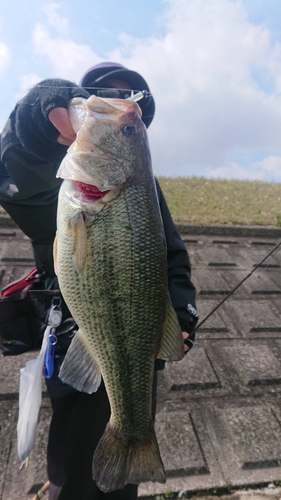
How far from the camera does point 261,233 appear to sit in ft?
24.2

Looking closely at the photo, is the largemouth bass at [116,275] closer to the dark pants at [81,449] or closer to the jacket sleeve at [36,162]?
the jacket sleeve at [36,162]

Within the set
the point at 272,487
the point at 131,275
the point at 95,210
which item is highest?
the point at 95,210

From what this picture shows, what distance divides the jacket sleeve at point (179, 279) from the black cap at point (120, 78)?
568 millimetres

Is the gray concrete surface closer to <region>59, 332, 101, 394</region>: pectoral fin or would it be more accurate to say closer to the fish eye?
<region>59, 332, 101, 394</region>: pectoral fin

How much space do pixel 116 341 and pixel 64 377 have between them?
294 millimetres

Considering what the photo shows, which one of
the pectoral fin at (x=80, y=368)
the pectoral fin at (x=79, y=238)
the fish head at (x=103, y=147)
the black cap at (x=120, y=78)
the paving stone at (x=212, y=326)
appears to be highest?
the black cap at (x=120, y=78)

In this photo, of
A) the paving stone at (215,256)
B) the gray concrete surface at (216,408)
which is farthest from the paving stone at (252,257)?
the gray concrete surface at (216,408)

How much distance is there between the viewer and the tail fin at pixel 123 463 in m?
1.61

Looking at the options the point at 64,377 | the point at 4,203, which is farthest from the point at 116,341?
the point at 4,203

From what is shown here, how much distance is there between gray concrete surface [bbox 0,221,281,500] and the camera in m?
2.52

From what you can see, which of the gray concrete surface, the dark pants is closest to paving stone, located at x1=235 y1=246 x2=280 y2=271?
the gray concrete surface

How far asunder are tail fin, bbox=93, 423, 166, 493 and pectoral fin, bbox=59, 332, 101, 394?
0.84ft

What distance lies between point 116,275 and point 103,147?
1.92 feet

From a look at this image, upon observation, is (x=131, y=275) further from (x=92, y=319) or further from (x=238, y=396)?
(x=238, y=396)
